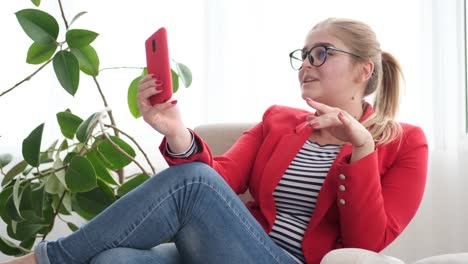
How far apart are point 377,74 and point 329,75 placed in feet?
0.60

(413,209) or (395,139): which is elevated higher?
(395,139)

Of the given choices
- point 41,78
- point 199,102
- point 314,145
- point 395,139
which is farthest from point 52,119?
point 395,139

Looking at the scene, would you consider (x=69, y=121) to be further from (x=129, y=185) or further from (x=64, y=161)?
(x=129, y=185)

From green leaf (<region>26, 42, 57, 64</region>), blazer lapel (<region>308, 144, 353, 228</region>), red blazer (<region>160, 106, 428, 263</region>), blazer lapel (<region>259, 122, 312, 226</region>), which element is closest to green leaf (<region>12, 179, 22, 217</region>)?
green leaf (<region>26, 42, 57, 64</region>)

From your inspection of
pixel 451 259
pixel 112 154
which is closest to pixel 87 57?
pixel 112 154

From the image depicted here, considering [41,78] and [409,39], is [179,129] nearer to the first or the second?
[409,39]

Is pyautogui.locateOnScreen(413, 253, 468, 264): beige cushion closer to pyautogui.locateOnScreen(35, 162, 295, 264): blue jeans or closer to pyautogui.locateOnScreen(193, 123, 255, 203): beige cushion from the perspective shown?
pyautogui.locateOnScreen(35, 162, 295, 264): blue jeans

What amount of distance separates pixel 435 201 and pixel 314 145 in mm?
951

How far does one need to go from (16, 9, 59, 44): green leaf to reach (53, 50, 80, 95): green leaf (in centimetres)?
6

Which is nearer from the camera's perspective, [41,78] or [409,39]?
[409,39]

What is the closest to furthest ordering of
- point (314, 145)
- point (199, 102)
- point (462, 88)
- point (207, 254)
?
point (207, 254) → point (314, 145) → point (462, 88) → point (199, 102)

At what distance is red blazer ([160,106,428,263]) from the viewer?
1.36m

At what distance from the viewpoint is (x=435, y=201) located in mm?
2350

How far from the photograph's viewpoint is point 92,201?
5.83 feet
